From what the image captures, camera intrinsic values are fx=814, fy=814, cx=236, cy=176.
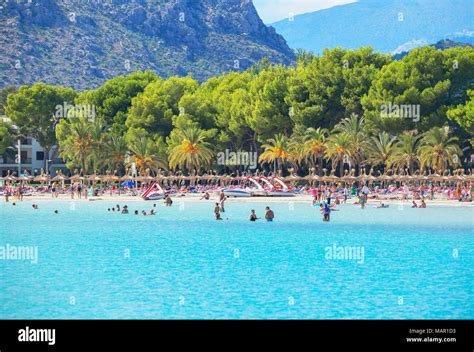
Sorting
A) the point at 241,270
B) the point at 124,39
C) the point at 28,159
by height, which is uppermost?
the point at 124,39

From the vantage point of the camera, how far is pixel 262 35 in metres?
192

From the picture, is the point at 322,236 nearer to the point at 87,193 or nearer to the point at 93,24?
the point at 87,193

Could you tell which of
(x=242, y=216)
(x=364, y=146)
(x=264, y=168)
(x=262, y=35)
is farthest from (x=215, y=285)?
(x=262, y=35)

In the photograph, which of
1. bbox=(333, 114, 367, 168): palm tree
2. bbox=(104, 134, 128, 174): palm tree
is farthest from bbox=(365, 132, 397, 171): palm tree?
bbox=(104, 134, 128, 174): palm tree

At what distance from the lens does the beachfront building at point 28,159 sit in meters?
99.1

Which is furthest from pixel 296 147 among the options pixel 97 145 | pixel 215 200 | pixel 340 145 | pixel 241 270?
pixel 241 270

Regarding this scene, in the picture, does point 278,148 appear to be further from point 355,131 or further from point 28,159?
point 28,159

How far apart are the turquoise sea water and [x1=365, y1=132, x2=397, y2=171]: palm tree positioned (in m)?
21.8

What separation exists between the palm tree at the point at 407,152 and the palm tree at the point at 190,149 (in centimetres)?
1663

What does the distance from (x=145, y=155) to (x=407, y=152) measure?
22907mm

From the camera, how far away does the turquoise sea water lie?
1927 cm

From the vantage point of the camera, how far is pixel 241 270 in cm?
2472

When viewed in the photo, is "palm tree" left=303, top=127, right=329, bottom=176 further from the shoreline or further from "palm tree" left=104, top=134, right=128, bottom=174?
"palm tree" left=104, top=134, right=128, bottom=174

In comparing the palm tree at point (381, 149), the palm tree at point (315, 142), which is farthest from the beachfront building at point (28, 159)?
the palm tree at point (381, 149)
